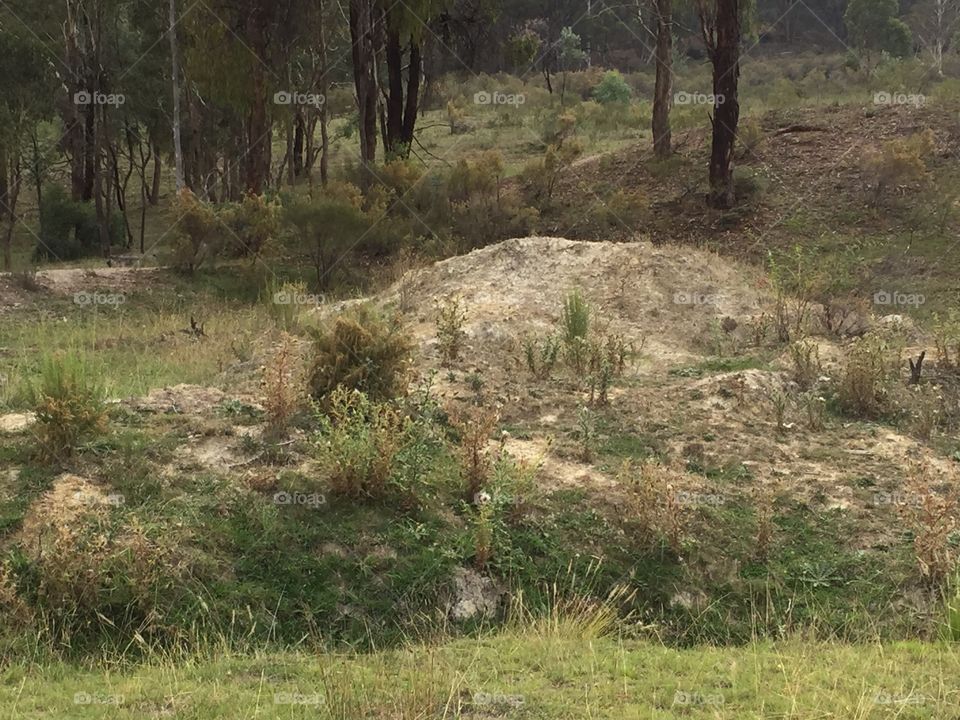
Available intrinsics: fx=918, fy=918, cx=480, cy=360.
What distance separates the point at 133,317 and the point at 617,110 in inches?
936

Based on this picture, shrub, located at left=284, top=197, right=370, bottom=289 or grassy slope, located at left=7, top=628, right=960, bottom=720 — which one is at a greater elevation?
shrub, located at left=284, top=197, right=370, bottom=289

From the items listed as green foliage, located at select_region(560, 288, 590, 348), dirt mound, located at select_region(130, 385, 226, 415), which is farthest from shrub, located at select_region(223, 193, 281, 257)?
dirt mound, located at select_region(130, 385, 226, 415)

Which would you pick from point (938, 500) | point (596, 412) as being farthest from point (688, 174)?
point (938, 500)

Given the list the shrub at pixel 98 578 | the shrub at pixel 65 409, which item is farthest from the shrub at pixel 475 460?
the shrub at pixel 65 409

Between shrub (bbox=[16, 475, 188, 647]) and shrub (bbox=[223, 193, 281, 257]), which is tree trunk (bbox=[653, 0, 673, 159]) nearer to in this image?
shrub (bbox=[223, 193, 281, 257])

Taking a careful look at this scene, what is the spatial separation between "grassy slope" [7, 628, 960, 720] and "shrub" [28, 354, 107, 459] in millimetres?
1905

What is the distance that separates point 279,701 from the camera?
12.6 ft

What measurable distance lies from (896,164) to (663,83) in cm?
566

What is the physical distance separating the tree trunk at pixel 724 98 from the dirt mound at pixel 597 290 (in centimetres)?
468

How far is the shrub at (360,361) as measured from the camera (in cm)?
706

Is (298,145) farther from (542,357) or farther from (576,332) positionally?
(542,357)

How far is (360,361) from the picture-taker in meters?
7.11

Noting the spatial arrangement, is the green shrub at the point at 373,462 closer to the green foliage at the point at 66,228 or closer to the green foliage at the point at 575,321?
the green foliage at the point at 575,321

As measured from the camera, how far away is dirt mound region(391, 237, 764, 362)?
10133mm
